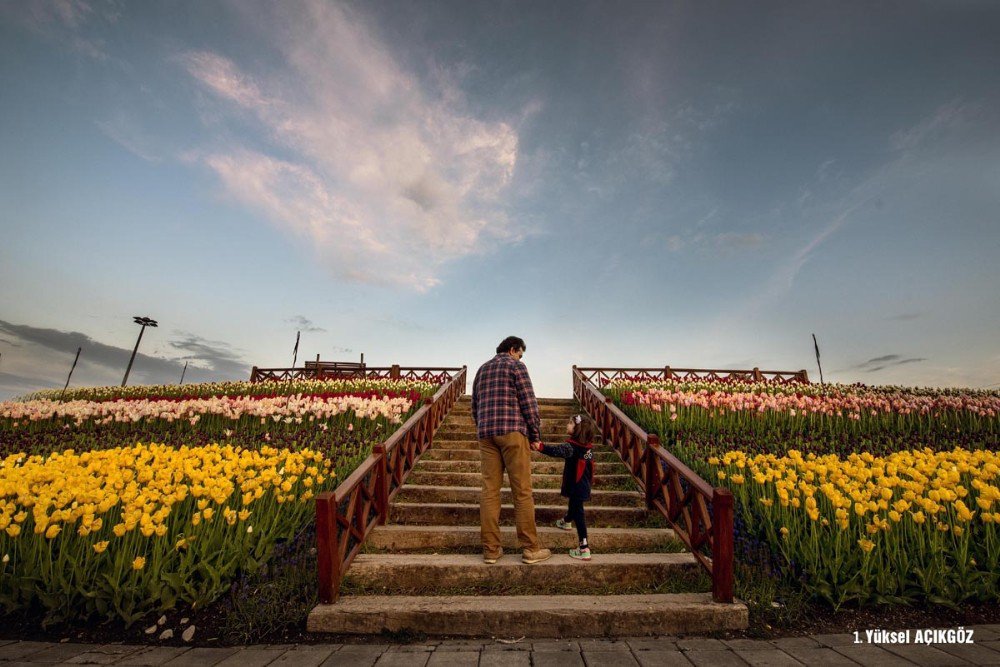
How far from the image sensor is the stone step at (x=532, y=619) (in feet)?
12.2

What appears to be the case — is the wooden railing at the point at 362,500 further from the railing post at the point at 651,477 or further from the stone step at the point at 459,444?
the railing post at the point at 651,477

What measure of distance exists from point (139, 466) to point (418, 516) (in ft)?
11.3

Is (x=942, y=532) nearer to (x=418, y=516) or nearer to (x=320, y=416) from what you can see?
(x=418, y=516)

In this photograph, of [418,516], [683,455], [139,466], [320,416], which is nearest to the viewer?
[139,466]

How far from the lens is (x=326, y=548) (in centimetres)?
393

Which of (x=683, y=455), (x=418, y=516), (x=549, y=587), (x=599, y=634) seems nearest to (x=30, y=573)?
(x=418, y=516)

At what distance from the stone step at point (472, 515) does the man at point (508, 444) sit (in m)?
1.12

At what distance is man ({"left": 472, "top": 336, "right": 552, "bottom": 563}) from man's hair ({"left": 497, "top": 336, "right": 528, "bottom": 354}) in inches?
8.0

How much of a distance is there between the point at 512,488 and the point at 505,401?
35.4 inches

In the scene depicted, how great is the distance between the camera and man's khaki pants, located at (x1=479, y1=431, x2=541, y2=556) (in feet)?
14.8

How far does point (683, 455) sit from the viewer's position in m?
6.99

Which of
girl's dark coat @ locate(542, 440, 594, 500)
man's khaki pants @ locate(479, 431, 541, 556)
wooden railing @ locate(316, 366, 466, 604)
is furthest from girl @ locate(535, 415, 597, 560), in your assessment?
wooden railing @ locate(316, 366, 466, 604)

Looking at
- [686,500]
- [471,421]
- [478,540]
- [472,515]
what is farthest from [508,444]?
[471,421]

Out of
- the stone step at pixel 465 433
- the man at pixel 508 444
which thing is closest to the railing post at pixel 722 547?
the man at pixel 508 444
